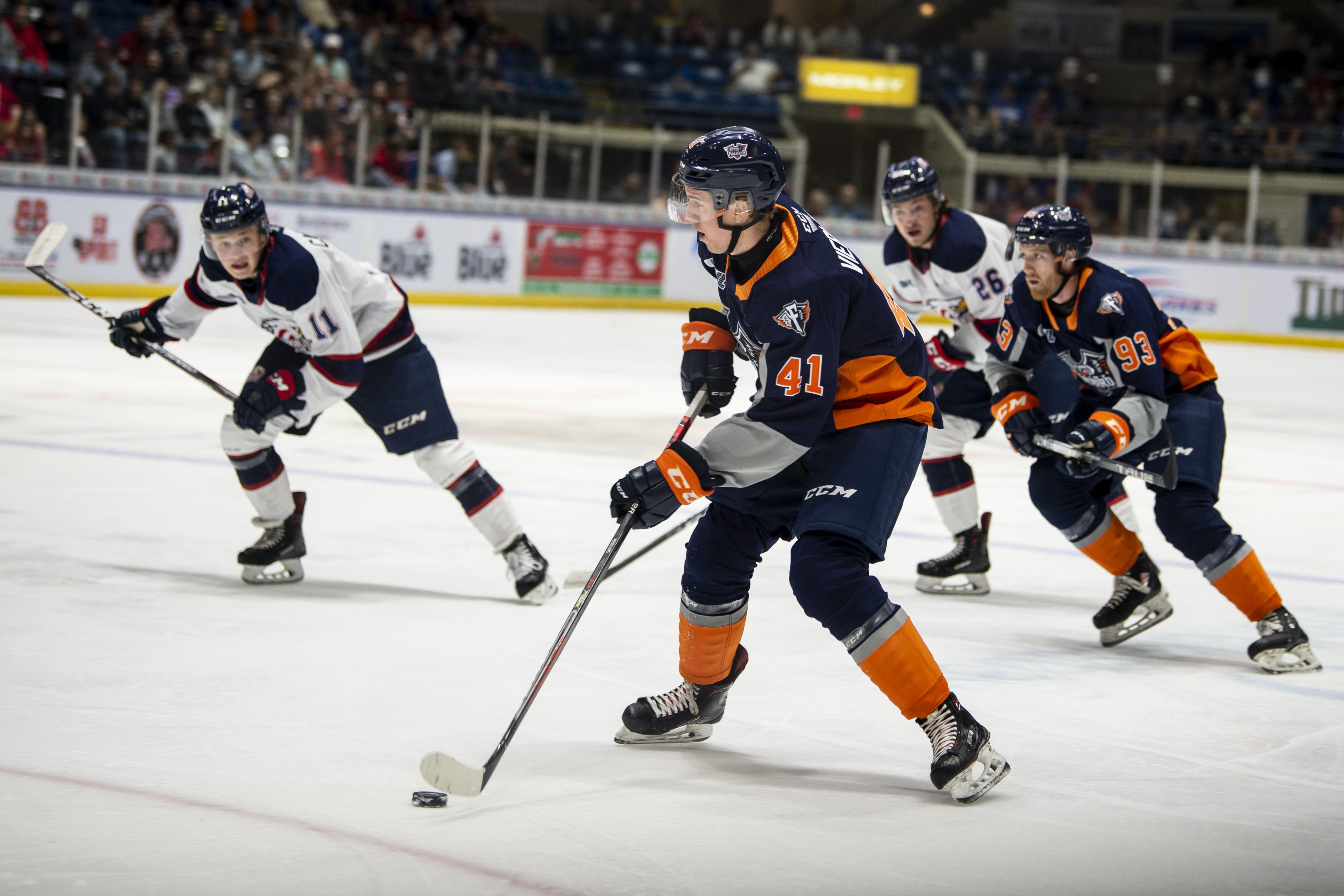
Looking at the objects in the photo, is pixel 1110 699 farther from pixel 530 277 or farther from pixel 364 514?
pixel 530 277

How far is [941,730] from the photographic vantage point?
2.70m

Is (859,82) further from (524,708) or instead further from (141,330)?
(524,708)

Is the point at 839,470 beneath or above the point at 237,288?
beneath

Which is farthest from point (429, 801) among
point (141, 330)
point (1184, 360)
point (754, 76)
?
point (754, 76)

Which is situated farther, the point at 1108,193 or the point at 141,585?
the point at 1108,193

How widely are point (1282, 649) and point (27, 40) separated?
40.2 feet

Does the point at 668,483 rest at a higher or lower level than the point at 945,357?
lower

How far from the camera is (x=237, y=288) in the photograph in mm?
4234

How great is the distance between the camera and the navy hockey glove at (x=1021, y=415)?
13.1 feet

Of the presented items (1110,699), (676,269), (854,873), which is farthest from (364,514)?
(676,269)

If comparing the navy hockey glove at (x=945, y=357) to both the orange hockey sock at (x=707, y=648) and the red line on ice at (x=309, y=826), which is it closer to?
the orange hockey sock at (x=707, y=648)

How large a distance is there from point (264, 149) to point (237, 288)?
1014 centimetres

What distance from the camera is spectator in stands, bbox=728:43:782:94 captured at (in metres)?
19.5

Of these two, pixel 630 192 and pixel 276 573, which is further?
pixel 630 192
